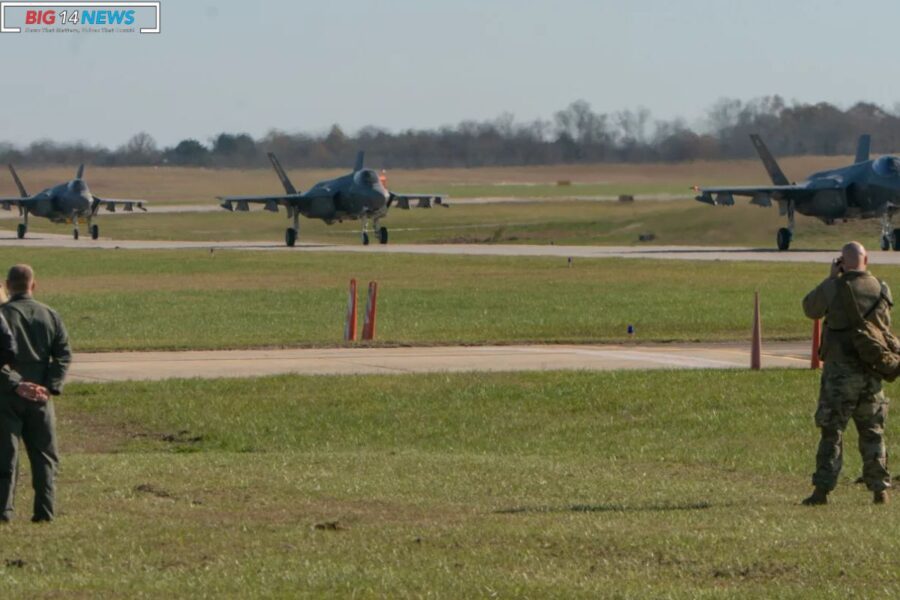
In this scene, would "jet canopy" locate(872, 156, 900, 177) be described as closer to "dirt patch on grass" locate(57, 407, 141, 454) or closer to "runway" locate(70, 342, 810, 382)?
"runway" locate(70, 342, 810, 382)

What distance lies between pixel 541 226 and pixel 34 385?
74864 mm

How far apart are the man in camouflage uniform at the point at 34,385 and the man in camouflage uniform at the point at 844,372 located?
5.39 meters

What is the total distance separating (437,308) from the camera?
119ft

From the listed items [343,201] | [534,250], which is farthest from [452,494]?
[343,201]

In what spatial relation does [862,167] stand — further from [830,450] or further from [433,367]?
[830,450]

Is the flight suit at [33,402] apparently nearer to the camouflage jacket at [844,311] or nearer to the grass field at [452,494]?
the grass field at [452,494]

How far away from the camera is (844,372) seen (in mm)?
12625

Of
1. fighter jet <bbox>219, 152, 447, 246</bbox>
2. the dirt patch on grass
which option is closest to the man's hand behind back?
the dirt patch on grass

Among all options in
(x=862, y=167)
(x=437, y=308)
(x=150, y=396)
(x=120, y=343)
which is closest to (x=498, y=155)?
(x=862, y=167)

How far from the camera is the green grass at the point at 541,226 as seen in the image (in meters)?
72.1

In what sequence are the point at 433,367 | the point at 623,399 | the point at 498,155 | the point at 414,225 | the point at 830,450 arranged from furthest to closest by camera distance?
1. the point at 498,155
2. the point at 414,225
3. the point at 433,367
4. the point at 623,399
5. the point at 830,450

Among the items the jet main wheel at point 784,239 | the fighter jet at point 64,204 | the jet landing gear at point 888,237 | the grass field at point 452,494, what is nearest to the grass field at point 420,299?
the grass field at point 452,494

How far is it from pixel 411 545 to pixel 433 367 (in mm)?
13410

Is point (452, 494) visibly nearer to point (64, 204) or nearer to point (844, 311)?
point (844, 311)
